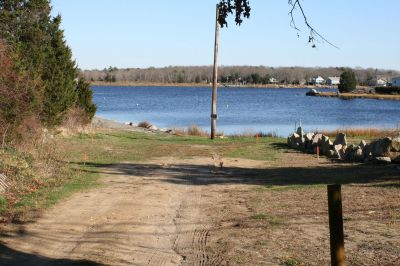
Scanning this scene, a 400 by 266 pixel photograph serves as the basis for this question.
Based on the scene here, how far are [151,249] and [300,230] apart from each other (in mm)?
2422

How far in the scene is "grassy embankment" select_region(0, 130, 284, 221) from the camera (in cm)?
1251

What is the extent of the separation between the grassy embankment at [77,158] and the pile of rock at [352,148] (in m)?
1.36

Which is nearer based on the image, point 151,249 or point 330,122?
point 151,249

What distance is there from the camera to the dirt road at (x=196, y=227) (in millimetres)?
8086

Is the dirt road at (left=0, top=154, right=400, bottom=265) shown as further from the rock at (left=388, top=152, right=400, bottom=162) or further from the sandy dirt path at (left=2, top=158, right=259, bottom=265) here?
the rock at (left=388, top=152, right=400, bottom=162)

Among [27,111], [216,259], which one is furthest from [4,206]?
[27,111]

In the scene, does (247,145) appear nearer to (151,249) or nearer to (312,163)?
(312,163)

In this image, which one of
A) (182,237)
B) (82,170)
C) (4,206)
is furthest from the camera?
(82,170)

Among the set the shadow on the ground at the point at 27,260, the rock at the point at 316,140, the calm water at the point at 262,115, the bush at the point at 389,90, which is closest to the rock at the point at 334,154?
the rock at the point at 316,140

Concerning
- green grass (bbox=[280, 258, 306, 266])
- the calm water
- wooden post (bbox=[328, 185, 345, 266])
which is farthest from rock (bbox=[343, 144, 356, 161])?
the calm water

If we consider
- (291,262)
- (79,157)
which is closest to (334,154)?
(79,157)

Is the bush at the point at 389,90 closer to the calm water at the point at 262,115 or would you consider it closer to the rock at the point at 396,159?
the calm water at the point at 262,115

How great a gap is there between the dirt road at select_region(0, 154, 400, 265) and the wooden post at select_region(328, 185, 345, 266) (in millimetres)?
1800

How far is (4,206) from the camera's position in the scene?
11.4 metres
